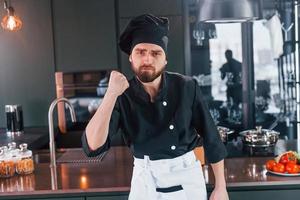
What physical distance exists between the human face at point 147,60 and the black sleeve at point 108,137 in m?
0.16

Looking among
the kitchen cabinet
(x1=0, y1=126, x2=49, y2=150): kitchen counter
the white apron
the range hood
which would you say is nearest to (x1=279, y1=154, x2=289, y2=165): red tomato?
the white apron

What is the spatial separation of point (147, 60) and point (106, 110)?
207 millimetres

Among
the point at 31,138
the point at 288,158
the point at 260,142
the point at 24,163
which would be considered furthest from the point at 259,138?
the point at 31,138

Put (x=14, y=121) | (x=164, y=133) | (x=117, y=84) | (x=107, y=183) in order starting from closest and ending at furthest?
(x=117, y=84), (x=164, y=133), (x=107, y=183), (x=14, y=121)

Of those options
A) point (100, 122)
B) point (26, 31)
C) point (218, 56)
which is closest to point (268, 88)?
point (218, 56)

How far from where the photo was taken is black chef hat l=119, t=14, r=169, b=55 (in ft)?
4.47

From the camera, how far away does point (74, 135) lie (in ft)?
12.3

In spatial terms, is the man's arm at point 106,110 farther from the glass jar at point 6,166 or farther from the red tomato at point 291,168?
the red tomato at point 291,168

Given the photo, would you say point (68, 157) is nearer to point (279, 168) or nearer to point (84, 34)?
point (279, 168)

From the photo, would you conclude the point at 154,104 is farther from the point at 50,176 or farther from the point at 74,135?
the point at 74,135

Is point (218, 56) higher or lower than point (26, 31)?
lower

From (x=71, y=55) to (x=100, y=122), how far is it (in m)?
2.43

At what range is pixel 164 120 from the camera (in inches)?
57.3

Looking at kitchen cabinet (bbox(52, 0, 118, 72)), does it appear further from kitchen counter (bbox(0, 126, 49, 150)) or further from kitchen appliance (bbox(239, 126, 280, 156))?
kitchen appliance (bbox(239, 126, 280, 156))
